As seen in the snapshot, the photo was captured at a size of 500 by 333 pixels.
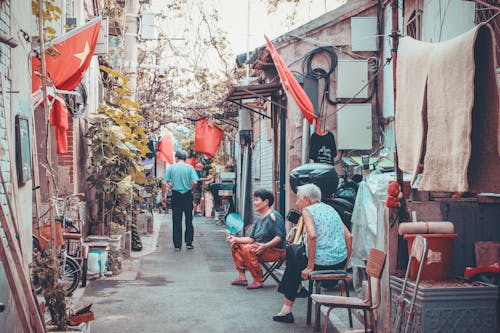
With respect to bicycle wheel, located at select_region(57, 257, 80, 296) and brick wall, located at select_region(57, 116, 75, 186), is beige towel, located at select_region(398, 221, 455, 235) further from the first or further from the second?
brick wall, located at select_region(57, 116, 75, 186)

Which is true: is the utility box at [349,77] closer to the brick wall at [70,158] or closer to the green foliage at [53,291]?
the brick wall at [70,158]

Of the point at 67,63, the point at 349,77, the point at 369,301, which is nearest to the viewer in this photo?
the point at 369,301

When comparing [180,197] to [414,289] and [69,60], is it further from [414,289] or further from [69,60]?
[414,289]

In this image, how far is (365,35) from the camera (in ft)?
42.7

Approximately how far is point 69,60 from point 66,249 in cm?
277

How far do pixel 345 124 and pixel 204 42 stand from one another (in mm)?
4482

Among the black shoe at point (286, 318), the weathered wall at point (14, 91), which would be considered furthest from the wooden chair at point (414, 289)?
the weathered wall at point (14, 91)

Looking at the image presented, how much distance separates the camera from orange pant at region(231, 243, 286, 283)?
955 centimetres

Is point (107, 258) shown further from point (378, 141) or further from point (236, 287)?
point (378, 141)

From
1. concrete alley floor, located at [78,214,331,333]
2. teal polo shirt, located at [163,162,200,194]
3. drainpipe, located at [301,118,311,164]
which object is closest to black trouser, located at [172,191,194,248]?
teal polo shirt, located at [163,162,200,194]

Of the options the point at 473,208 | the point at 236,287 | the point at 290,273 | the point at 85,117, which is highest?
the point at 85,117

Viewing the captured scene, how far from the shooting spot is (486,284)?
5.57 meters

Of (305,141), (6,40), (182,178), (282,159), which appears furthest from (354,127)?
(6,40)

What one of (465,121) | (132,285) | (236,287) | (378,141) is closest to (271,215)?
(236,287)
